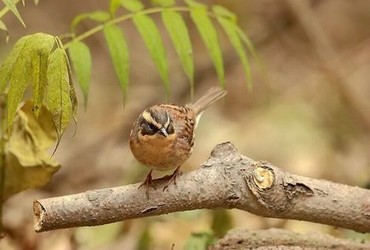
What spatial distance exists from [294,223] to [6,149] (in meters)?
2.12

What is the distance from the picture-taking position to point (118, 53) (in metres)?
3.33

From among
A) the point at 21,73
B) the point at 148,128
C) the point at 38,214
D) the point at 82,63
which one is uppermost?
the point at 82,63

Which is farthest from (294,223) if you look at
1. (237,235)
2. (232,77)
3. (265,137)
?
(232,77)

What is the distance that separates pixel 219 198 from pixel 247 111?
224 inches

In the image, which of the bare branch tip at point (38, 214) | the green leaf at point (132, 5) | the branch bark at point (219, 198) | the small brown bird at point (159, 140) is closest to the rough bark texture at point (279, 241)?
the branch bark at point (219, 198)

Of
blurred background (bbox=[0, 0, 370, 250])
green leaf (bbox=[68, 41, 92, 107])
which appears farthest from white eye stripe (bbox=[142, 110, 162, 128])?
blurred background (bbox=[0, 0, 370, 250])

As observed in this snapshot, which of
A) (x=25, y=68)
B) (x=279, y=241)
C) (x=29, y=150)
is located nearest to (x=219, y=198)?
(x=279, y=241)

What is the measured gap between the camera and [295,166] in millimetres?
6934

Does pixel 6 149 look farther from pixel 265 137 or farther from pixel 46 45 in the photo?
pixel 265 137

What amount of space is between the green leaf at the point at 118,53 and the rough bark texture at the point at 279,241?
806mm

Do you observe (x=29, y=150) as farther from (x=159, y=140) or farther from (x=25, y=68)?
(x=25, y=68)

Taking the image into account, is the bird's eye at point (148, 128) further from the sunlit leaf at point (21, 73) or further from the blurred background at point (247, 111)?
the blurred background at point (247, 111)

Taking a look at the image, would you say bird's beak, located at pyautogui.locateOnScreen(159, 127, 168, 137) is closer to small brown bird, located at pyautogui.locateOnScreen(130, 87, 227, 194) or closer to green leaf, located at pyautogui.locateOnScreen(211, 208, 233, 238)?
small brown bird, located at pyautogui.locateOnScreen(130, 87, 227, 194)

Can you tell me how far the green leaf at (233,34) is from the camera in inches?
141
